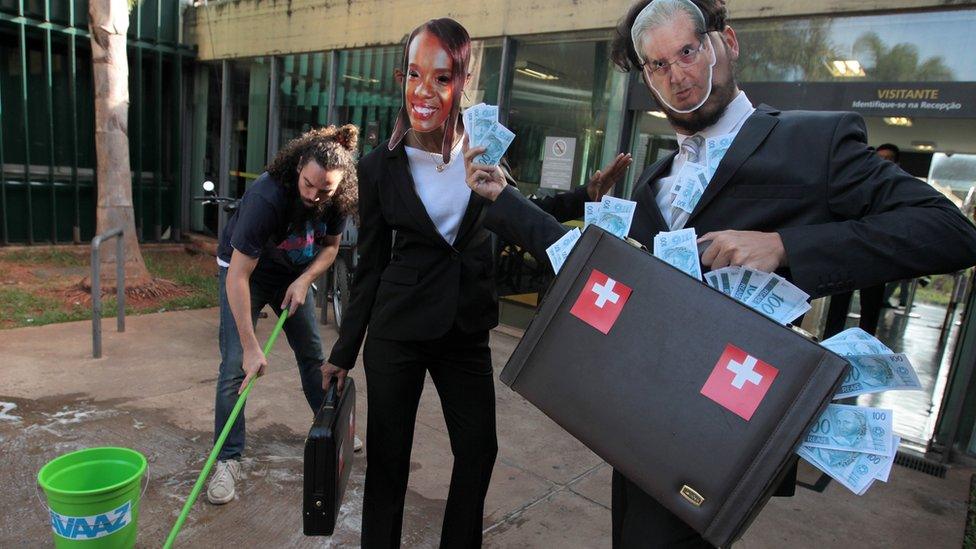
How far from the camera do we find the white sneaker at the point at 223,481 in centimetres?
287

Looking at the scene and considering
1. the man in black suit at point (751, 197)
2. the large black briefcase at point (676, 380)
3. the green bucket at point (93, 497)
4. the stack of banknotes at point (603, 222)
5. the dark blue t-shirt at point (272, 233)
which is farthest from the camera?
the dark blue t-shirt at point (272, 233)

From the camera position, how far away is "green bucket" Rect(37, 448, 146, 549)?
188 centimetres

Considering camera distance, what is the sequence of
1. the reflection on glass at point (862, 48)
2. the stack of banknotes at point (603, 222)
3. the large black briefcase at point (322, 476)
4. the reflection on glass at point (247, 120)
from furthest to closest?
the reflection on glass at point (247, 120), the reflection on glass at point (862, 48), the large black briefcase at point (322, 476), the stack of banknotes at point (603, 222)

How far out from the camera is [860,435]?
1096mm

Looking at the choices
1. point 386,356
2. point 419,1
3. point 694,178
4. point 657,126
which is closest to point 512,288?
point 657,126

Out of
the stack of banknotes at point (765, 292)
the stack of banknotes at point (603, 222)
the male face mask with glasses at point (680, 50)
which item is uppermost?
the male face mask with glasses at point (680, 50)

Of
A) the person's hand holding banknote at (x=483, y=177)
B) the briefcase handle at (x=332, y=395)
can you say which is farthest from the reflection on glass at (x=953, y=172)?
the briefcase handle at (x=332, y=395)

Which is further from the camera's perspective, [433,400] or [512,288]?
[512,288]

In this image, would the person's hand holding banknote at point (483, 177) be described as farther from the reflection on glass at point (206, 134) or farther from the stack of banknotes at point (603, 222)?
the reflection on glass at point (206, 134)

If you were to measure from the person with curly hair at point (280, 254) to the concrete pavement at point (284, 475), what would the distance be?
0.90 feet

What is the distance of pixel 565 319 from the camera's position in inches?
50.4

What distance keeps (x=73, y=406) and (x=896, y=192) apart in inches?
176

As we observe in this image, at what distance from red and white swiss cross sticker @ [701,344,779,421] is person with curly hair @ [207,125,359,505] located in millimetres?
2104

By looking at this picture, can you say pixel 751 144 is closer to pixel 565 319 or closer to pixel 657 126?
pixel 565 319
